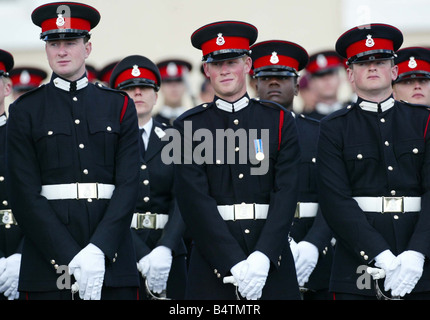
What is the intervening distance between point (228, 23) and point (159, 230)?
1.83 meters

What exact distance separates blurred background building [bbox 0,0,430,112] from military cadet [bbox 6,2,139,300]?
756cm

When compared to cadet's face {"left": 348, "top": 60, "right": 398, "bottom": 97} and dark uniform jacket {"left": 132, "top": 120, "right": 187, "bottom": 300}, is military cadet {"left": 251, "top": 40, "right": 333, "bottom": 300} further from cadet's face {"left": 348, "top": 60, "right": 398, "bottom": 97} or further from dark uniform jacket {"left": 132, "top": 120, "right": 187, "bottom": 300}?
cadet's face {"left": 348, "top": 60, "right": 398, "bottom": 97}

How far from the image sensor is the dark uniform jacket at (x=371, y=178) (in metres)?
5.45

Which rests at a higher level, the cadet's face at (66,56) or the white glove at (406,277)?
the cadet's face at (66,56)

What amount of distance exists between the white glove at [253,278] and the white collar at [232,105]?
0.99 m

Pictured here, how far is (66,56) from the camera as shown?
5.39 metres

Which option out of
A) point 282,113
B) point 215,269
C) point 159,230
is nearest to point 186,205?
point 215,269

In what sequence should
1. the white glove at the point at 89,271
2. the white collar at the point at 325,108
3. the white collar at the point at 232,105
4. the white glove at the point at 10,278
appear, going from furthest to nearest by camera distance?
the white collar at the point at 325,108 < the white glove at the point at 10,278 < the white collar at the point at 232,105 < the white glove at the point at 89,271

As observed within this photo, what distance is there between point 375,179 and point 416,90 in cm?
153

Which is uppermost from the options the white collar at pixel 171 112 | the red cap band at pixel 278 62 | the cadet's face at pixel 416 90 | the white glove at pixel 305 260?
the white collar at pixel 171 112

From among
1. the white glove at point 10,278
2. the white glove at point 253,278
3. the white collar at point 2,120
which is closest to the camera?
the white glove at point 253,278

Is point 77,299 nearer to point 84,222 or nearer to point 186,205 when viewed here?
point 84,222

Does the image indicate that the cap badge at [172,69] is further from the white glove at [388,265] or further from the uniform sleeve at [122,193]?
the white glove at [388,265]

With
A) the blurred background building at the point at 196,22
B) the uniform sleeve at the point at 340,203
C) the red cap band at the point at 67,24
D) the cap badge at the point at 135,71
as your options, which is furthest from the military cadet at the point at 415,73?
the blurred background building at the point at 196,22
